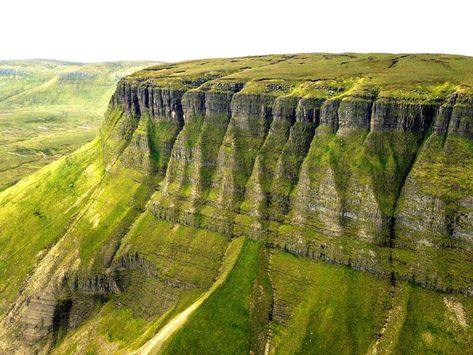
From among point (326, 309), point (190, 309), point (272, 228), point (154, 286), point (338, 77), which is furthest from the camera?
point (338, 77)

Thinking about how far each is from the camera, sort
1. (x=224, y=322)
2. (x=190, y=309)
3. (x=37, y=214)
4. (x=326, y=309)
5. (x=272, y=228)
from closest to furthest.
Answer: (x=326, y=309)
(x=224, y=322)
(x=190, y=309)
(x=272, y=228)
(x=37, y=214)

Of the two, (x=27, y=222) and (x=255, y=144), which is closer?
(x=255, y=144)

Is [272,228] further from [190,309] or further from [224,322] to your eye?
[190,309]

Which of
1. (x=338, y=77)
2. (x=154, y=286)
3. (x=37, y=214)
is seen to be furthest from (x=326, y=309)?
(x=37, y=214)

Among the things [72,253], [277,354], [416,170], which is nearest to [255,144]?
[416,170]

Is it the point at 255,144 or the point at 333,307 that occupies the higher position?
the point at 255,144

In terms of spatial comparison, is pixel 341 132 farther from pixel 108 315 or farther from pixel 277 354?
pixel 108 315
